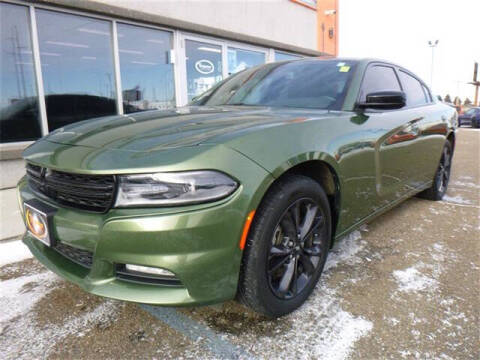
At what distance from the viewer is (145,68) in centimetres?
622

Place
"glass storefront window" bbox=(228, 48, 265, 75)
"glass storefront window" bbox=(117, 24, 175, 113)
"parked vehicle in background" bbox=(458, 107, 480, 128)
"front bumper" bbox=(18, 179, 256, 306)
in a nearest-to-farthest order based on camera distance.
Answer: "front bumper" bbox=(18, 179, 256, 306), "glass storefront window" bbox=(117, 24, 175, 113), "glass storefront window" bbox=(228, 48, 265, 75), "parked vehicle in background" bbox=(458, 107, 480, 128)

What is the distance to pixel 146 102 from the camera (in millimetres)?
6320

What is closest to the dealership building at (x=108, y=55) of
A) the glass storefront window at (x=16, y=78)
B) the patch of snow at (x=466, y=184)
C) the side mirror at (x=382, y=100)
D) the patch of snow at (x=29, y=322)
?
the glass storefront window at (x=16, y=78)

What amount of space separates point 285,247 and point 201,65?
240 inches

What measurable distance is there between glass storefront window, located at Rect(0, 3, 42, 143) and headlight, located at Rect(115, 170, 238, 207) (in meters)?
4.28

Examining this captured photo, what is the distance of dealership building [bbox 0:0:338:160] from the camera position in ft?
15.6

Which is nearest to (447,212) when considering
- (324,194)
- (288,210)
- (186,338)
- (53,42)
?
(324,194)

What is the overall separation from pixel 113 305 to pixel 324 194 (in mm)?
1343

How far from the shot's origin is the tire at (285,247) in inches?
62.3

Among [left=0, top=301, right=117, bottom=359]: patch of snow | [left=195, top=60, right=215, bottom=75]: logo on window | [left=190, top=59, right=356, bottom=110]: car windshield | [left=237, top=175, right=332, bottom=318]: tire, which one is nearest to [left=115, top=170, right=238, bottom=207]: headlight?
[left=237, top=175, right=332, bottom=318]: tire

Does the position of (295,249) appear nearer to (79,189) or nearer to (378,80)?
(79,189)

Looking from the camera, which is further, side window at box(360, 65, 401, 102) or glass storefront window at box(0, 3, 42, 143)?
glass storefront window at box(0, 3, 42, 143)

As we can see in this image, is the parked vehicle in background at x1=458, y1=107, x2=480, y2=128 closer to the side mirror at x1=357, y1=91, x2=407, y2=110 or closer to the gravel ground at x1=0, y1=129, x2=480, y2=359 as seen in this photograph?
the gravel ground at x1=0, y1=129, x2=480, y2=359

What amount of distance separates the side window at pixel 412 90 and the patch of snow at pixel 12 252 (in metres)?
3.50
